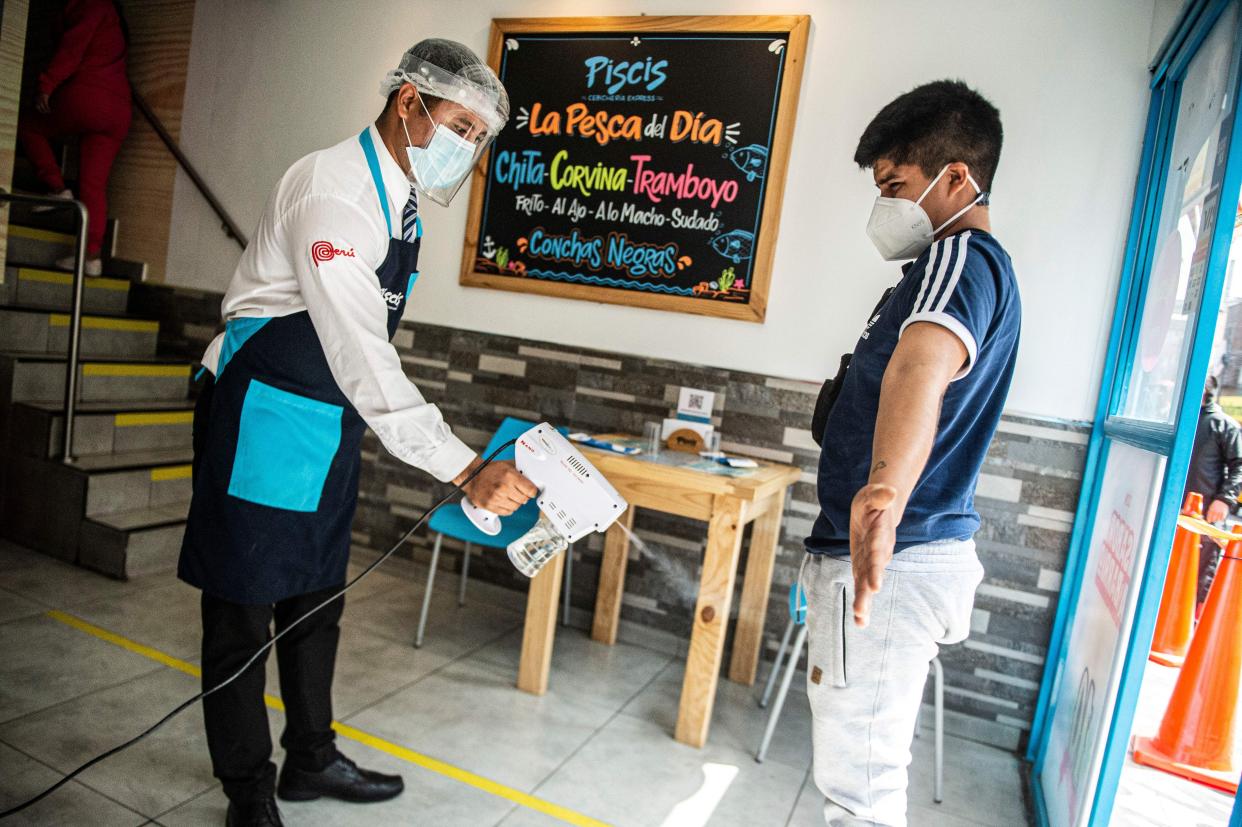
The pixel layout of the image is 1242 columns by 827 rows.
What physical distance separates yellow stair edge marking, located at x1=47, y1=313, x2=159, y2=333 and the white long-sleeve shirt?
9.09ft

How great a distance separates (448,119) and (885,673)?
4.45 feet

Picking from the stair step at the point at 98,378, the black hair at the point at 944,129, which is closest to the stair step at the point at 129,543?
the stair step at the point at 98,378

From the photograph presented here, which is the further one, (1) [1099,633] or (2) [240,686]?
(1) [1099,633]

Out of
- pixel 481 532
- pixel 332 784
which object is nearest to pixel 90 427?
pixel 481 532

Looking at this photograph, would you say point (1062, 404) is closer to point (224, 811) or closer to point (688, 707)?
point (688, 707)

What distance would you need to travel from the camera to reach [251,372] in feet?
5.50

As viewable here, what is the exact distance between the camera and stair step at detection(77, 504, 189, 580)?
317 cm

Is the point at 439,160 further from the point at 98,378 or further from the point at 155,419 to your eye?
the point at 98,378

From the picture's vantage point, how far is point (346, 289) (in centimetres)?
157

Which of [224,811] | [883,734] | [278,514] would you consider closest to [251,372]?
[278,514]

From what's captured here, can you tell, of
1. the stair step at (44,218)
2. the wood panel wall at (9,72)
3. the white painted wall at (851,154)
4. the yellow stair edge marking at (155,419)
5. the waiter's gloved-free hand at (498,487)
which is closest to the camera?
the waiter's gloved-free hand at (498,487)

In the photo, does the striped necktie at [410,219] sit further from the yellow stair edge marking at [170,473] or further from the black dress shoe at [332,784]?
the yellow stair edge marking at [170,473]

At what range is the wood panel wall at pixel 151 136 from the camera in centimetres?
430

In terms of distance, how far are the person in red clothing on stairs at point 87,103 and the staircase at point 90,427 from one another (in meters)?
0.31
